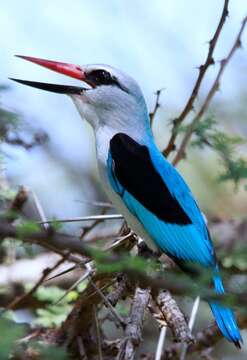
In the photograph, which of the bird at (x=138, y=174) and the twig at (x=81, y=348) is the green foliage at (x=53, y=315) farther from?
the bird at (x=138, y=174)

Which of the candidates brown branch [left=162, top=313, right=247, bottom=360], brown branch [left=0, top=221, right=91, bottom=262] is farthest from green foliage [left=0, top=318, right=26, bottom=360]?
brown branch [left=162, top=313, right=247, bottom=360]

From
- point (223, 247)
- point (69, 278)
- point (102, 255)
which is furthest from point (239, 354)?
point (102, 255)

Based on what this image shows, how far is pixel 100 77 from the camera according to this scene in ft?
14.0

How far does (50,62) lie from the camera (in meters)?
4.16

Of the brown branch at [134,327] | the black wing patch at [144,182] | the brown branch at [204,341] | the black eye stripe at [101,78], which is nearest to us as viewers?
the brown branch at [134,327]

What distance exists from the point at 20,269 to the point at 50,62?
1.44 metres

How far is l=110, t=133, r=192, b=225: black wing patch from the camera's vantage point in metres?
3.64

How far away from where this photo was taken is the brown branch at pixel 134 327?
272 cm

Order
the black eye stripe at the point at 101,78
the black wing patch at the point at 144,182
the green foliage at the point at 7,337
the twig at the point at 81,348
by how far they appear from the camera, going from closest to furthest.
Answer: the green foliage at the point at 7,337 < the twig at the point at 81,348 < the black wing patch at the point at 144,182 < the black eye stripe at the point at 101,78

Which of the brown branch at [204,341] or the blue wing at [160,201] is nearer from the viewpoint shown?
the blue wing at [160,201]

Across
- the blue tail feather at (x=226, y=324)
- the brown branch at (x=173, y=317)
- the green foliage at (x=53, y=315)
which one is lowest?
the green foliage at (x=53, y=315)

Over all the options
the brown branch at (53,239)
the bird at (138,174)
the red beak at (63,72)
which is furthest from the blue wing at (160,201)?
the brown branch at (53,239)

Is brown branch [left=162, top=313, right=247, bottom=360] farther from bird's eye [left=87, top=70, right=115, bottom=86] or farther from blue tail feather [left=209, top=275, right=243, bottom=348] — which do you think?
bird's eye [left=87, top=70, right=115, bottom=86]

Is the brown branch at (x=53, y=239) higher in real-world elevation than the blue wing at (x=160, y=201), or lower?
higher
